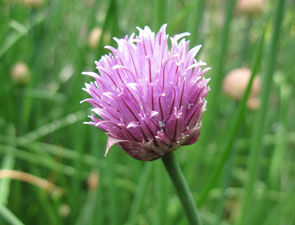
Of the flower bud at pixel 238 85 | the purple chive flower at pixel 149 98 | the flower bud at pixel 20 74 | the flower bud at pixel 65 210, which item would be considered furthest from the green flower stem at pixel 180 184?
the flower bud at pixel 20 74

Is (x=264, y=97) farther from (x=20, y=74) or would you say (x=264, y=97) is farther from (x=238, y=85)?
(x=20, y=74)

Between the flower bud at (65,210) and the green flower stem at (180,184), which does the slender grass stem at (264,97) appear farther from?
the flower bud at (65,210)

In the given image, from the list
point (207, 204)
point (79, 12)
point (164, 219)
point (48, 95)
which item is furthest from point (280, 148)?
point (79, 12)

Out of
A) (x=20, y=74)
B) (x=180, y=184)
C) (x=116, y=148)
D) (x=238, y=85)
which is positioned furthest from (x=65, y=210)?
(x=180, y=184)

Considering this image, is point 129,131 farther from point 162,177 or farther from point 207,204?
point 207,204

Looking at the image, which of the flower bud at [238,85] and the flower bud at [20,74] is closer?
the flower bud at [238,85]
